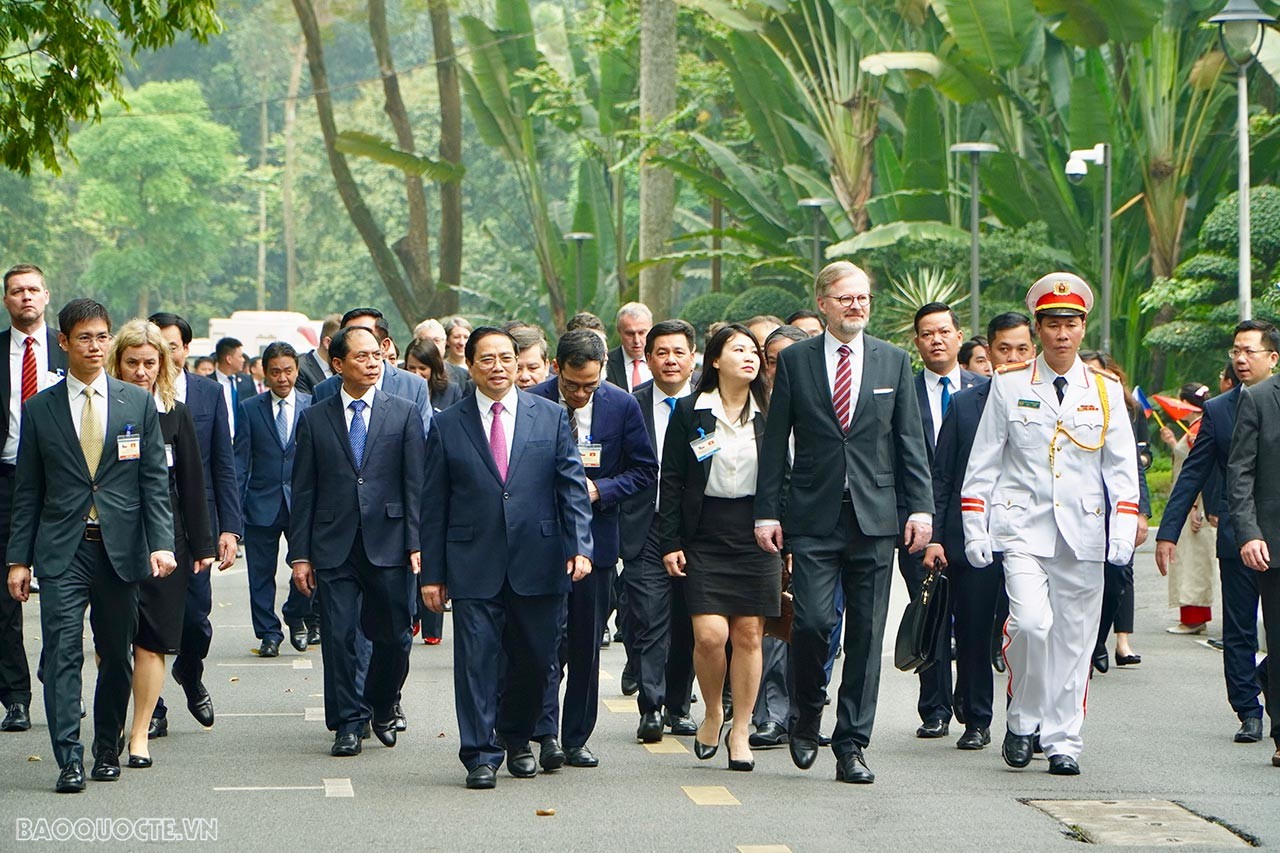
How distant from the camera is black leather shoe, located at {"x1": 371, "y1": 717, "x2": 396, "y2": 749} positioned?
9672 mm

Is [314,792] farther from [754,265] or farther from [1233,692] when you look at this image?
[754,265]

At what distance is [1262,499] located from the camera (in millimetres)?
9344

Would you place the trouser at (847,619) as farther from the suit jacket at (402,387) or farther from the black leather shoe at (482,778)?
the suit jacket at (402,387)

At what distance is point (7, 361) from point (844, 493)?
4262 millimetres

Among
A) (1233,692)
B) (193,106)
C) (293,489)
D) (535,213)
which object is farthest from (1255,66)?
(193,106)

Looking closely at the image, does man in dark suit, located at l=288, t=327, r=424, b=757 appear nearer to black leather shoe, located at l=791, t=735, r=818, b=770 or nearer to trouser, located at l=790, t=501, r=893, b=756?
trouser, located at l=790, t=501, r=893, b=756

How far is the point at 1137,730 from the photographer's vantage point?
10.2 metres

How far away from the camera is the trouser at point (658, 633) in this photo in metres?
9.80

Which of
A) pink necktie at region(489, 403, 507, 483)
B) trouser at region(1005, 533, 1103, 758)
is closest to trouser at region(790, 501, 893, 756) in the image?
trouser at region(1005, 533, 1103, 758)

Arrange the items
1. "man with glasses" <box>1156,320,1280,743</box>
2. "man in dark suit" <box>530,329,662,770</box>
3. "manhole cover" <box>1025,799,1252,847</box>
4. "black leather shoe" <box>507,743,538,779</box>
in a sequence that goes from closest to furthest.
Answer: "manhole cover" <box>1025,799,1252,847</box>, "black leather shoe" <box>507,743,538,779</box>, "man in dark suit" <box>530,329,662,770</box>, "man with glasses" <box>1156,320,1280,743</box>

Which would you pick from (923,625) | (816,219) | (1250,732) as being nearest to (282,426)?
(923,625)

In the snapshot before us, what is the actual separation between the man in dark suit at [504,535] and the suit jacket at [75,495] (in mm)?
1153

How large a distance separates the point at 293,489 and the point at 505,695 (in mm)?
1491

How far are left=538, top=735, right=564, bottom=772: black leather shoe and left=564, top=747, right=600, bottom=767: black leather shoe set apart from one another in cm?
10
